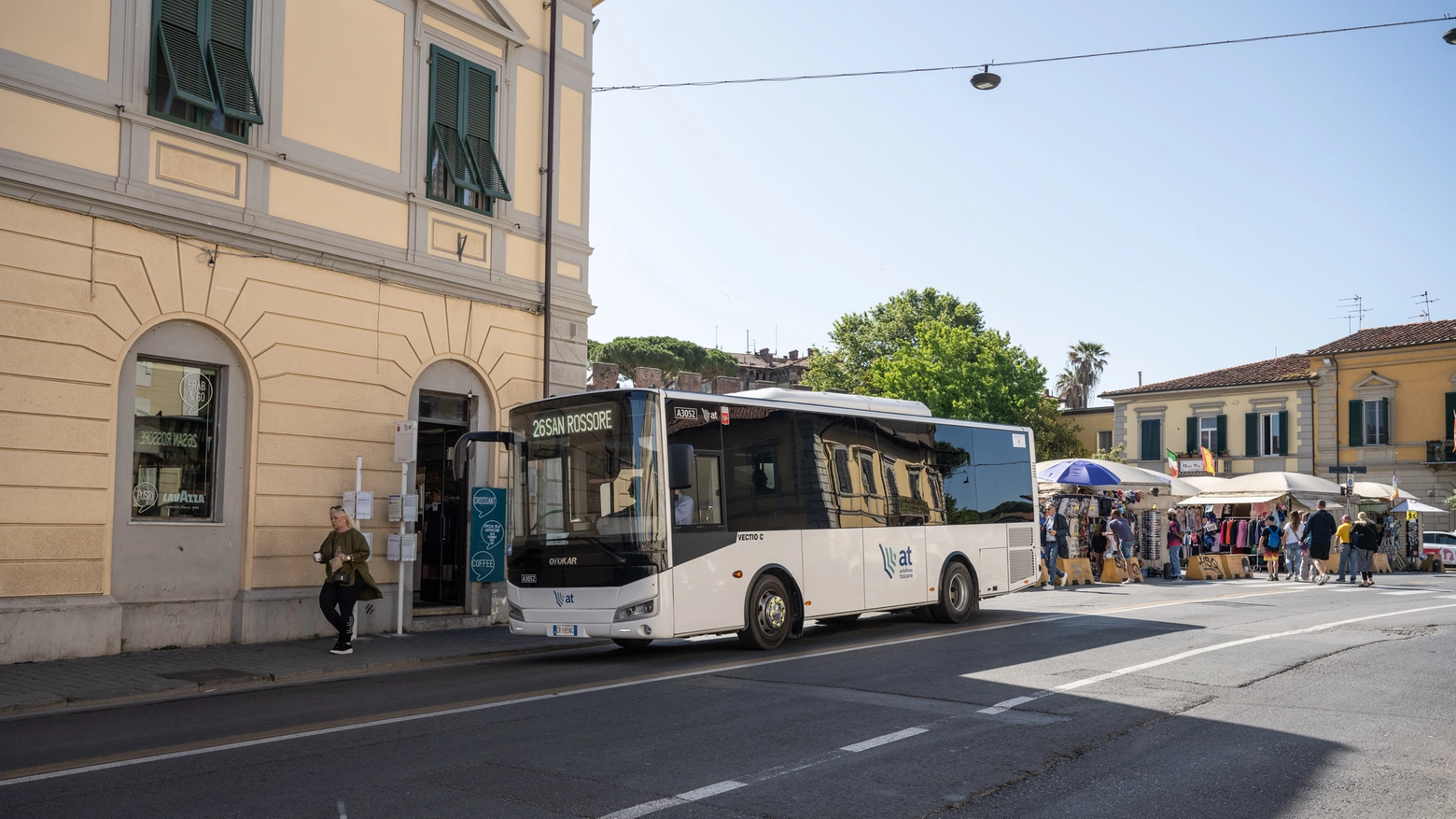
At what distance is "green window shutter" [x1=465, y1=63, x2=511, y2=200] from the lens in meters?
16.6

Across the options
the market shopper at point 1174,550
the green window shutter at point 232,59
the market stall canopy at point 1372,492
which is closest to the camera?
the green window shutter at point 232,59

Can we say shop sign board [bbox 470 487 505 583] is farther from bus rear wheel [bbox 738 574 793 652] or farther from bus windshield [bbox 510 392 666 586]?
bus rear wheel [bbox 738 574 793 652]

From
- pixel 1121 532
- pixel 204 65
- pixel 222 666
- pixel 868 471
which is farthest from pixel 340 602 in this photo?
pixel 1121 532

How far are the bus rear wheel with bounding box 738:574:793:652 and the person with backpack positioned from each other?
2059 cm

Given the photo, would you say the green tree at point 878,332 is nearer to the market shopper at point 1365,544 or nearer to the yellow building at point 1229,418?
the yellow building at point 1229,418

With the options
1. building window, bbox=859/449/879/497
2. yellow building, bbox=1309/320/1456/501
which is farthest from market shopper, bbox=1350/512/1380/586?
yellow building, bbox=1309/320/1456/501

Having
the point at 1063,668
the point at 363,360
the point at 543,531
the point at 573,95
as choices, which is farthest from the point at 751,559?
the point at 573,95

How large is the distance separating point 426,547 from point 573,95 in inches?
297

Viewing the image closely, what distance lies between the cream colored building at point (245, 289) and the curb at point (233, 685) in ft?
7.24

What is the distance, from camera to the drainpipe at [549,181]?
57.1ft

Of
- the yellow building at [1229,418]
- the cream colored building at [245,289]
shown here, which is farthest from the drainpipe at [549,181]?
the yellow building at [1229,418]

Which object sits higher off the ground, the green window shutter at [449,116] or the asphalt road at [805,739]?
the green window shutter at [449,116]

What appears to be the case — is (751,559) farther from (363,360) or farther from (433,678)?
(363,360)

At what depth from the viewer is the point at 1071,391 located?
78688mm
